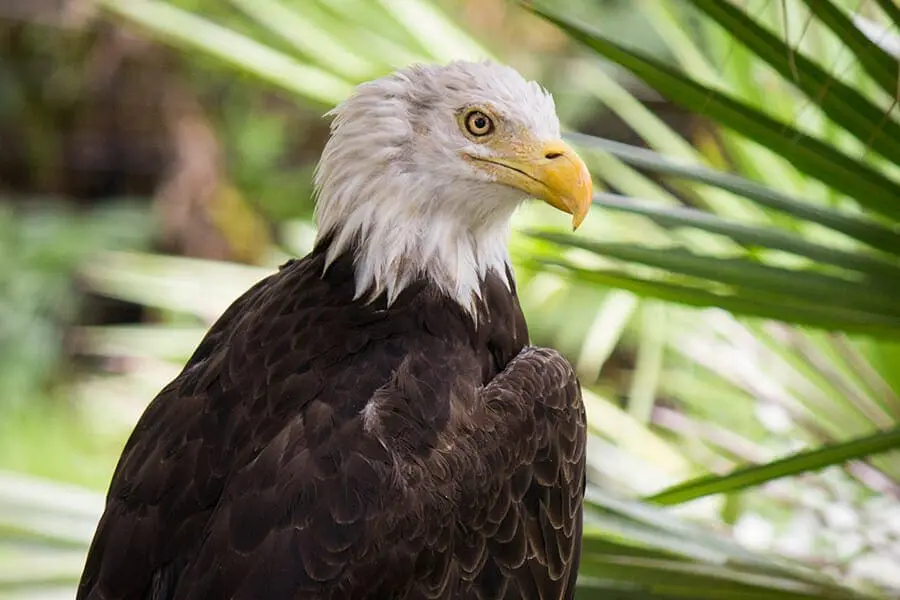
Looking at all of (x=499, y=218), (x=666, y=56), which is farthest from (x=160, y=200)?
(x=499, y=218)

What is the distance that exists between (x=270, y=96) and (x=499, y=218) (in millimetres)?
4600

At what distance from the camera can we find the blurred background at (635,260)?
1.77m

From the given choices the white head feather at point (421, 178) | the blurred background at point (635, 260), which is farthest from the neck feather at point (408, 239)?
the blurred background at point (635, 260)

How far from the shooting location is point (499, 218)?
203 centimetres

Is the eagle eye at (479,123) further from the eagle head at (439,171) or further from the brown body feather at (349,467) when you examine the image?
the brown body feather at (349,467)

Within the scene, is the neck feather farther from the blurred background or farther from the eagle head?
the blurred background

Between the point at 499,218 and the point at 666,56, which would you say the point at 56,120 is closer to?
the point at 666,56

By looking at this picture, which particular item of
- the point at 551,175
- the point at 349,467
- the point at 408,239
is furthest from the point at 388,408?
the point at 551,175

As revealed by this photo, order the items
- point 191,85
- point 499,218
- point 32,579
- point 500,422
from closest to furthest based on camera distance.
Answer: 1. point 500,422
2. point 499,218
3. point 32,579
4. point 191,85

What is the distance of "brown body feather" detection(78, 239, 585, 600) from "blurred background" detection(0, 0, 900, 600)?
164mm

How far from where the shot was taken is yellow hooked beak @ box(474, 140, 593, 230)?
1.84m

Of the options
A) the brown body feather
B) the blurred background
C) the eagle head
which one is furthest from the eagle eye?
the brown body feather

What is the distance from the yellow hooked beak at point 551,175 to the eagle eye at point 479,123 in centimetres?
4

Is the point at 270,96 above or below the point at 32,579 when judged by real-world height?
above
